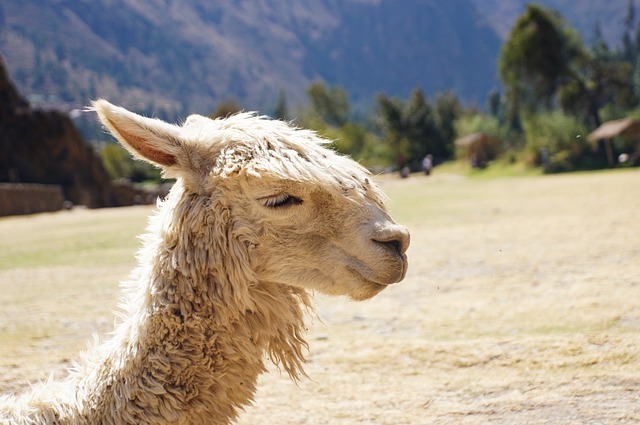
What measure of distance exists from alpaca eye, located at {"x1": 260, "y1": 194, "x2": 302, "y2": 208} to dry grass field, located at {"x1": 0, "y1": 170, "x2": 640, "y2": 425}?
0.62m

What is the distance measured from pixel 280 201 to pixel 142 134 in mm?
588

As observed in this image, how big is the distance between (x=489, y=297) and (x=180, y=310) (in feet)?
15.0

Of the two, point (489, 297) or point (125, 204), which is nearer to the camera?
point (489, 297)

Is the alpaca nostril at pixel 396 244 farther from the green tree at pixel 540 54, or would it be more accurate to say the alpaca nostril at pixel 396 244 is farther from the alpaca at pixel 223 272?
the green tree at pixel 540 54

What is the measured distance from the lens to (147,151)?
2486 millimetres

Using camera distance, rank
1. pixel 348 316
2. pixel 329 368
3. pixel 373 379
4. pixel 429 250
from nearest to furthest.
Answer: pixel 373 379 → pixel 329 368 → pixel 348 316 → pixel 429 250

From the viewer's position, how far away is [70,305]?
7039mm

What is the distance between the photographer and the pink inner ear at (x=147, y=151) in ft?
7.93

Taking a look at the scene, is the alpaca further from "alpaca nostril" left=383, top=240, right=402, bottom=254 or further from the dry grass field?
the dry grass field

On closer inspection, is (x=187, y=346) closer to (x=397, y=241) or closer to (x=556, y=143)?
(x=397, y=241)

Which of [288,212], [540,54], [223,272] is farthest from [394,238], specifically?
[540,54]

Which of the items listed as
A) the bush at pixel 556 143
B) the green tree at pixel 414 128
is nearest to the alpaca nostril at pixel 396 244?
the bush at pixel 556 143

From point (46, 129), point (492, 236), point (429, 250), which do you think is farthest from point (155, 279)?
point (46, 129)

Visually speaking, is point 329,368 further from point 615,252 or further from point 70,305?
point 615,252
